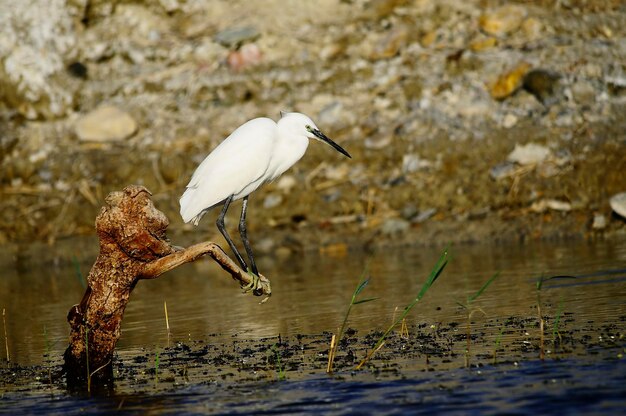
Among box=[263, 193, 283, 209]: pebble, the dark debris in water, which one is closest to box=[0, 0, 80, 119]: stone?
box=[263, 193, 283, 209]: pebble

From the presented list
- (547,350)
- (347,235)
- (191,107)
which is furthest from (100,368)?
(191,107)

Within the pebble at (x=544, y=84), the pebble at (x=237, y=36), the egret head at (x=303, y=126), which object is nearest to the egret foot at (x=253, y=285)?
the egret head at (x=303, y=126)

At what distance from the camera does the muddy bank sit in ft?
43.8

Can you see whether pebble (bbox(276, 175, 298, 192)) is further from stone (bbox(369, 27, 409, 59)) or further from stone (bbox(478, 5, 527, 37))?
stone (bbox(478, 5, 527, 37))

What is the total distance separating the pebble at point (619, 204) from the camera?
12.1m

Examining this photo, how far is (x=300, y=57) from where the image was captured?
16.4 meters

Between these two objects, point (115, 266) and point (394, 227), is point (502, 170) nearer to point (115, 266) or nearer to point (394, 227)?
point (394, 227)

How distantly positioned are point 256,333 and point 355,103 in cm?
760

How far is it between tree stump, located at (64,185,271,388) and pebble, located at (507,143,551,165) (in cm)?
753

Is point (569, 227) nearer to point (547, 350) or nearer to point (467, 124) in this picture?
point (467, 124)

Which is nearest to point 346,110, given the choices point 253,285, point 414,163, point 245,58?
point 414,163

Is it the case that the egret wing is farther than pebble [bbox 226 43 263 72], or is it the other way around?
pebble [bbox 226 43 263 72]

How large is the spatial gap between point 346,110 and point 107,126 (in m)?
3.73

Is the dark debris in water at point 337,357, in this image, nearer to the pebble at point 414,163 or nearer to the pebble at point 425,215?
the pebble at point 425,215
